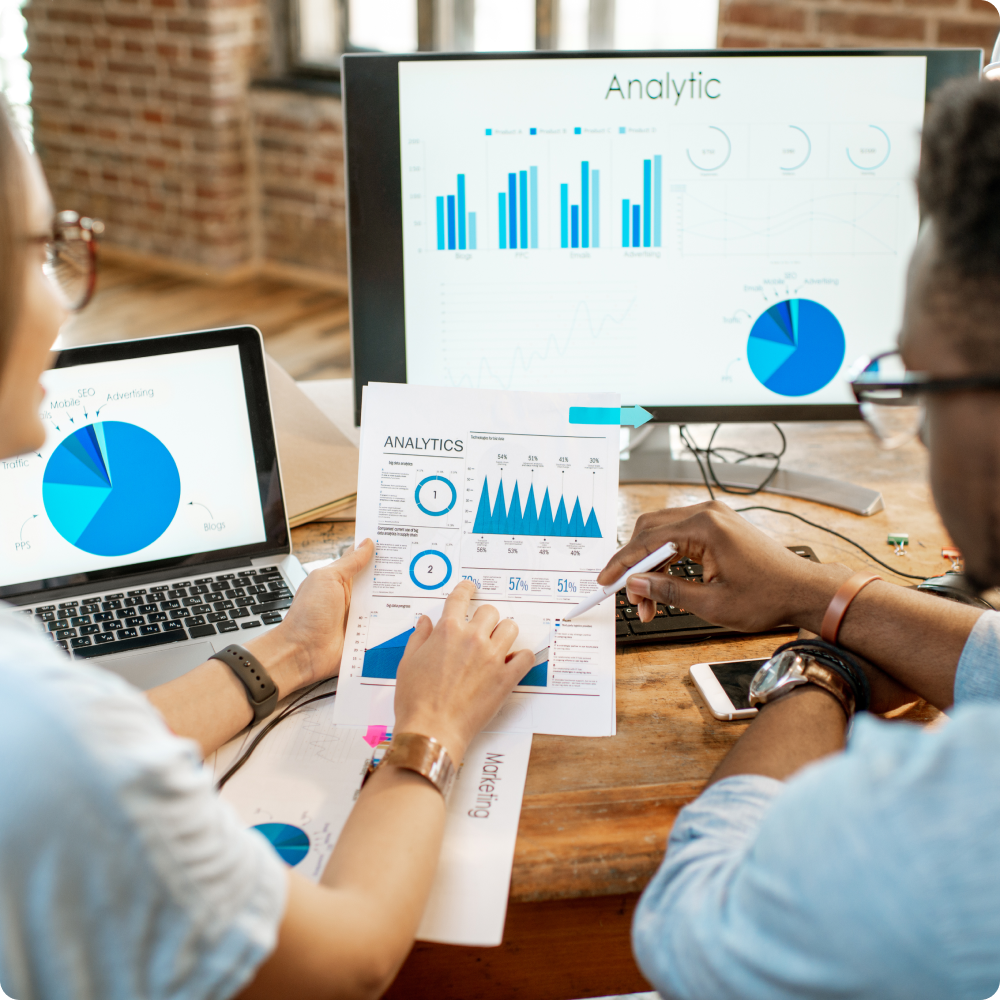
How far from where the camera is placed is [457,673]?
0.82 meters

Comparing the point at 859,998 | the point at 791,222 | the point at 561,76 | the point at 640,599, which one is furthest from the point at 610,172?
the point at 859,998

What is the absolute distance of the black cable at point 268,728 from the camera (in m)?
0.81

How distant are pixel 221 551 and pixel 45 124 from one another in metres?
4.19

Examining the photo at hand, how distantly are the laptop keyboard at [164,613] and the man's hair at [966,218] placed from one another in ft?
2.28

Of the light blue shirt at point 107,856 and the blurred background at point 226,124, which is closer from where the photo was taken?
the light blue shirt at point 107,856

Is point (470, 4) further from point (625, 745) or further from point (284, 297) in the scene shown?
point (625, 745)

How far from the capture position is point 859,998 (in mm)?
538

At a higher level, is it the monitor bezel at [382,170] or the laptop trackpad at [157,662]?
the monitor bezel at [382,170]

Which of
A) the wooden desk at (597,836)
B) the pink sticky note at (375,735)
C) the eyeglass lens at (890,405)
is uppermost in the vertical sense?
the eyeglass lens at (890,405)

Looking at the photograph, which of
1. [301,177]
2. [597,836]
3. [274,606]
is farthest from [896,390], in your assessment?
[301,177]

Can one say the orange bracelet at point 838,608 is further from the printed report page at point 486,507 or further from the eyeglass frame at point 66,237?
the eyeglass frame at point 66,237

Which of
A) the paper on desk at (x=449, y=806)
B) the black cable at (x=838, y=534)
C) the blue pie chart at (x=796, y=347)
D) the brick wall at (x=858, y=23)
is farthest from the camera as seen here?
the brick wall at (x=858, y=23)

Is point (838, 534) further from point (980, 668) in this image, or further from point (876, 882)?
point (876, 882)

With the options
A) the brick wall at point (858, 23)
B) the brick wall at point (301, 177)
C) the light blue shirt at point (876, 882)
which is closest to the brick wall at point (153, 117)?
the brick wall at point (301, 177)
